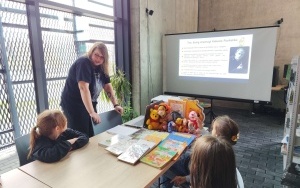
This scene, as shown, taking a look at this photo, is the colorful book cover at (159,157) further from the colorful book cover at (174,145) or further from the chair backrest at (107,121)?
the chair backrest at (107,121)

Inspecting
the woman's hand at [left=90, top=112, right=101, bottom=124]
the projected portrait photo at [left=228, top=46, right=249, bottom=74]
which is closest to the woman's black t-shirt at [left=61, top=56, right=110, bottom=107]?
the woman's hand at [left=90, top=112, right=101, bottom=124]

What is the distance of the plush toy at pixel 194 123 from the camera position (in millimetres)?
1714

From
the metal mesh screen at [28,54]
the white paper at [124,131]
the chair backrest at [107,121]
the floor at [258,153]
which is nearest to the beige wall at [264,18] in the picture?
the floor at [258,153]

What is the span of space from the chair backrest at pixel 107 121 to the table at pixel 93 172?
54 cm

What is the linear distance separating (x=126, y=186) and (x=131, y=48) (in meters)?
2.60

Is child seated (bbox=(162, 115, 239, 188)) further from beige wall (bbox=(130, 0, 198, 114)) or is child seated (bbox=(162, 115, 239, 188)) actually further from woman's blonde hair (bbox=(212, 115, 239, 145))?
beige wall (bbox=(130, 0, 198, 114))

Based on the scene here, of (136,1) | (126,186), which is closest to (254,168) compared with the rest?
(126,186)

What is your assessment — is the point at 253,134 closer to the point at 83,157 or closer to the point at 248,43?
the point at 248,43

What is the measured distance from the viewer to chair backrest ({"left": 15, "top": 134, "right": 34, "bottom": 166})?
1.35 metres

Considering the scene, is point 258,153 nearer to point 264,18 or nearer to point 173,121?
point 173,121

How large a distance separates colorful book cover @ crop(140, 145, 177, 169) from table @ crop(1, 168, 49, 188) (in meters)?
0.57

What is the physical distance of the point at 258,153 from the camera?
2797 millimetres

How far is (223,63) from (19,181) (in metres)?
3.07

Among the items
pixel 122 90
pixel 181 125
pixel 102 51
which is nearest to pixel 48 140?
pixel 102 51
